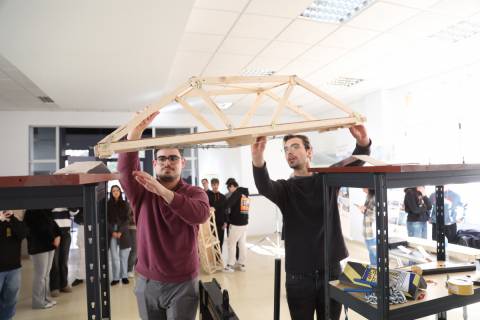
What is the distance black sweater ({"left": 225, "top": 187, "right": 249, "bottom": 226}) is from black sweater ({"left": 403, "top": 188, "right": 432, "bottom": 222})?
8.50 ft

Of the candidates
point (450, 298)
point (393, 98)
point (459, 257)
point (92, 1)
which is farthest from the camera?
point (393, 98)

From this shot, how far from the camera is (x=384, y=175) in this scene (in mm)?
1159

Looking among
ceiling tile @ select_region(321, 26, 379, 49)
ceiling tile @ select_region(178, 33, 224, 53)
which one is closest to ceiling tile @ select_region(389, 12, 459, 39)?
ceiling tile @ select_region(321, 26, 379, 49)

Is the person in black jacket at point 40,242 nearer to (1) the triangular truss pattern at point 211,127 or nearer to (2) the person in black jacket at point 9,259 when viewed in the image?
(2) the person in black jacket at point 9,259

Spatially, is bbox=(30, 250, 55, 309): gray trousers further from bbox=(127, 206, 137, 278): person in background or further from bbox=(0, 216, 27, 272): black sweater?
bbox=(127, 206, 137, 278): person in background

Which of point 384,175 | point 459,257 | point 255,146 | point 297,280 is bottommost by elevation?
point 459,257

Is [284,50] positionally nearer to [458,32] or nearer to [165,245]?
[458,32]

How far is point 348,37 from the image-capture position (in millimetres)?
3660

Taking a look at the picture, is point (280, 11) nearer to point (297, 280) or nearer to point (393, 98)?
point (297, 280)

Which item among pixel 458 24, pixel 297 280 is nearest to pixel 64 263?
pixel 297 280

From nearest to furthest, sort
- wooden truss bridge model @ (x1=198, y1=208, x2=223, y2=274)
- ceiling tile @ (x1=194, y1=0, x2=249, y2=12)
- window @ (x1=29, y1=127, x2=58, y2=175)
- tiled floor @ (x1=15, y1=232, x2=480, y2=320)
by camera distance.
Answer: ceiling tile @ (x1=194, y1=0, x2=249, y2=12) < tiled floor @ (x1=15, y1=232, x2=480, y2=320) < wooden truss bridge model @ (x1=198, y1=208, x2=223, y2=274) < window @ (x1=29, y1=127, x2=58, y2=175)

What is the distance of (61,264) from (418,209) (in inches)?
207

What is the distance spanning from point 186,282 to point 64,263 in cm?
331

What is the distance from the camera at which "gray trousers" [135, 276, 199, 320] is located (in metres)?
1.69
